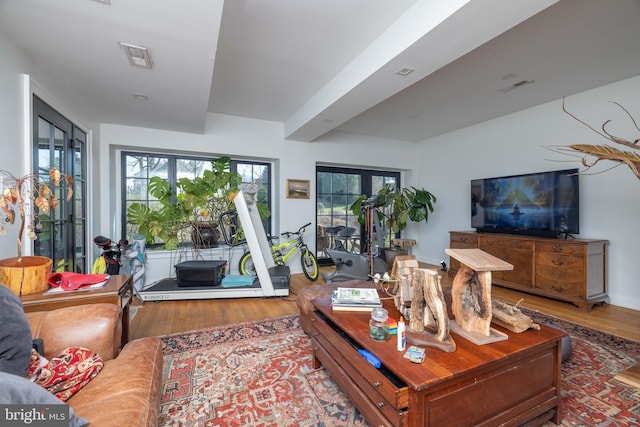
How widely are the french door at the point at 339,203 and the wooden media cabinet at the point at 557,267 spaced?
2406 mm

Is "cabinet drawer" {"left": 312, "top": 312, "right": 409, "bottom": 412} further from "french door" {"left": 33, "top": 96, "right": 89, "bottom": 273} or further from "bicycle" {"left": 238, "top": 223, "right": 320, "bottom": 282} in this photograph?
"bicycle" {"left": 238, "top": 223, "right": 320, "bottom": 282}

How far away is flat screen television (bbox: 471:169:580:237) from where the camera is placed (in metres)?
3.47

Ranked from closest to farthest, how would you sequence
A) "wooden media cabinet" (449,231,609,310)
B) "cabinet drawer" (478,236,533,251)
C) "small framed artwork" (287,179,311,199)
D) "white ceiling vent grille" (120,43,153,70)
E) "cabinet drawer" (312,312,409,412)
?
"cabinet drawer" (312,312,409,412)
"white ceiling vent grille" (120,43,153,70)
"wooden media cabinet" (449,231,609,310)
"cabinet drawer" (478,236,533,251)
"small framed artwork" (287,179,311,199)

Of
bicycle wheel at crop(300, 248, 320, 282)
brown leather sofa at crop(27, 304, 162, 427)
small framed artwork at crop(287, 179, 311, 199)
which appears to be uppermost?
small framed artwork at crop(287, 179, 311, 199)

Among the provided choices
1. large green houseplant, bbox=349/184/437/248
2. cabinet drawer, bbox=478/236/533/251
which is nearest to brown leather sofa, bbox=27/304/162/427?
large green houseplant, bbox=349/184/437/248

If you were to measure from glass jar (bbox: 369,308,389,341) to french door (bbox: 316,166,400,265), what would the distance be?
3.65 metres

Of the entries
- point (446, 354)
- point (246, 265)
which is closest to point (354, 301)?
point (446, 354)

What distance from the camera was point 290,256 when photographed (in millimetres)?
4797

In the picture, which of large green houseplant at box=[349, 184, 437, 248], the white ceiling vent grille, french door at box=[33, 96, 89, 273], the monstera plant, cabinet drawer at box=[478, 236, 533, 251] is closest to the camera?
the white ceiling vent grille

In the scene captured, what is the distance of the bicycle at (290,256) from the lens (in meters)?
4.34

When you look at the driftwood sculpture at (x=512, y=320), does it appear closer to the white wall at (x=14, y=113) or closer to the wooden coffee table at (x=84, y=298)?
the wooden coffee table at (x=84, y=298)

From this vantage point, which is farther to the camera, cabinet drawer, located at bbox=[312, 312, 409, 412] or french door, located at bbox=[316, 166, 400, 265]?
french door, located at bbox=[316, 166, 400, 265]

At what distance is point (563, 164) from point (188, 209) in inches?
207

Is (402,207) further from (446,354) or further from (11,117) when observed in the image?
(11,117)
